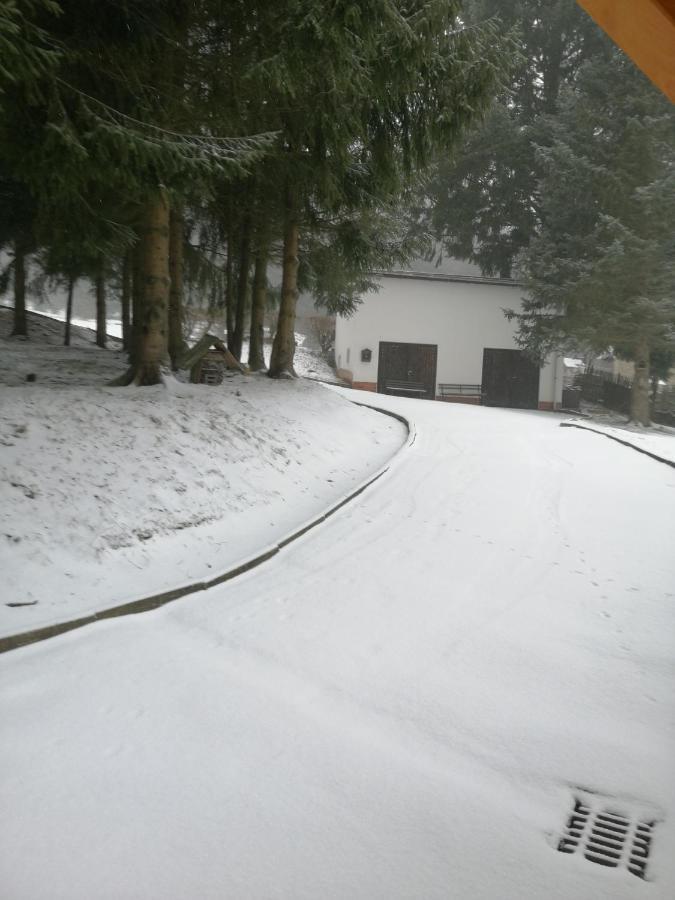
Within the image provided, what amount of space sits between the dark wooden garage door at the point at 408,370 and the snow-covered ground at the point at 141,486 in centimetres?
1591

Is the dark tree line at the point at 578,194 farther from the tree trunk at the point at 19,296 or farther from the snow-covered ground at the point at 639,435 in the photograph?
the tree trunk at the point at 19,296

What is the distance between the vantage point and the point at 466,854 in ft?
8.87

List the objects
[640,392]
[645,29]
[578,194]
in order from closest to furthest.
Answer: [645,29]
[578,194]
[640,392]

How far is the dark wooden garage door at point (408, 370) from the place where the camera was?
2586cm

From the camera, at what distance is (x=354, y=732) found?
11.5 feet

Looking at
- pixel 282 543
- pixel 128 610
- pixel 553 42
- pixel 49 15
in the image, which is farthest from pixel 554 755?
pixel 553 42

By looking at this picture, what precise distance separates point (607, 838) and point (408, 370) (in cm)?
2371

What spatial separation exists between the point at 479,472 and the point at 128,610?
6.07 m

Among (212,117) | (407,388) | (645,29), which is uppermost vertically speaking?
(212,117)

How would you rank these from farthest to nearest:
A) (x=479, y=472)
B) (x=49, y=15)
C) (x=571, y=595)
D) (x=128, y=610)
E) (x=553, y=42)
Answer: (x=553, y=42) < (x=479, y=472) < (x=49, y=15) < (x=571, y=595) < (x=128, y=610)

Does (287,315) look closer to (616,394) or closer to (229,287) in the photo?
(229,287)

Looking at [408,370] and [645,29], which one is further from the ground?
[408,370]

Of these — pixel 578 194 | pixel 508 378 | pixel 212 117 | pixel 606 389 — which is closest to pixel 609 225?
pixel 578 194

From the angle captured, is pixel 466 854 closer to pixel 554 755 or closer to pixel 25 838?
pixel 554 755
